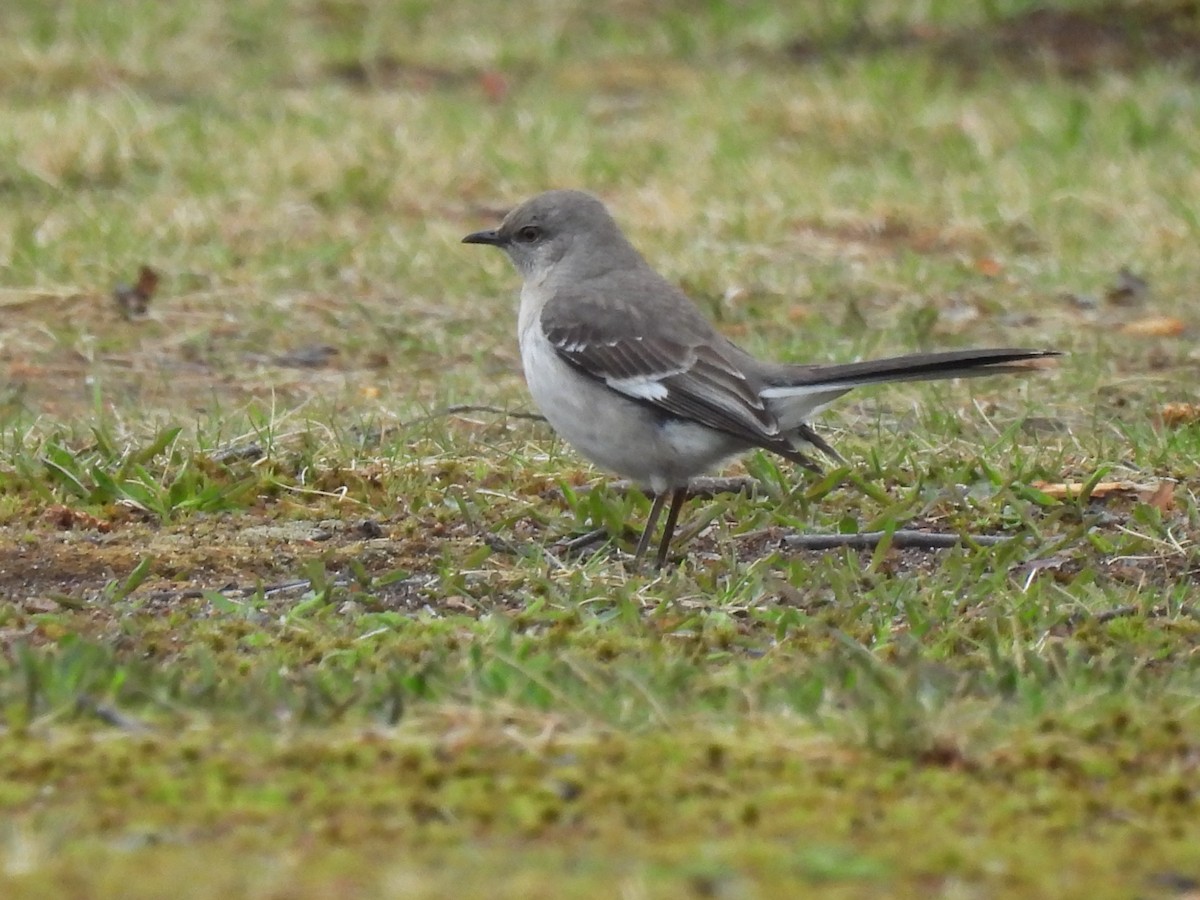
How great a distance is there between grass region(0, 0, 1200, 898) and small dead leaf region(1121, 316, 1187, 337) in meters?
0.04

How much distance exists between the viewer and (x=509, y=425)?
25.6ft

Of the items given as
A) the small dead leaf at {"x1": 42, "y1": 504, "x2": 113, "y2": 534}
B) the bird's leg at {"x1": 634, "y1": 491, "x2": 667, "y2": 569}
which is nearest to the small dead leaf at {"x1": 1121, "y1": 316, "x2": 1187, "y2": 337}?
the bird's leg at {"x1": 634, "y1": 491, "x2": 667, "y2": 569}

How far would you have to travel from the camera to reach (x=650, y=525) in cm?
619

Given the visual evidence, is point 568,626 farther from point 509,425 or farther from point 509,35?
point 509,35

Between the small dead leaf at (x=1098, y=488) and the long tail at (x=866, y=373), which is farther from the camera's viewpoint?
the small dead leaf at (x=1098, y=488)

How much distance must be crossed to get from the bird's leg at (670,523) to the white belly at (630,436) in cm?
6

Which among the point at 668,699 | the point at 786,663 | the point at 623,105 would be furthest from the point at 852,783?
the point at 623,105

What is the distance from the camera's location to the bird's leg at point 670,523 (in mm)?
6043

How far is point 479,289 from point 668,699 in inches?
226

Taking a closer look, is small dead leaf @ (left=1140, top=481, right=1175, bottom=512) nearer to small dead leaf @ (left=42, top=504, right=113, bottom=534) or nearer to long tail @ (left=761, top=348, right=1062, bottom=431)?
long tail @ (left=761, top=348, right=1062, bottom=431)

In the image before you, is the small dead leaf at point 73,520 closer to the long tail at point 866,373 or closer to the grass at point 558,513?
the grass at point 558,513

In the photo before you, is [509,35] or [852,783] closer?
[852,783]

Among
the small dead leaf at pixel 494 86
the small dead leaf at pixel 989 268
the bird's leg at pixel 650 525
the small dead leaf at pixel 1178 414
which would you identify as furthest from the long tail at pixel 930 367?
the small dead leaf at pixel 494 86

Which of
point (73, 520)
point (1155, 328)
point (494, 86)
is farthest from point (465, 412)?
point (494, 86)
